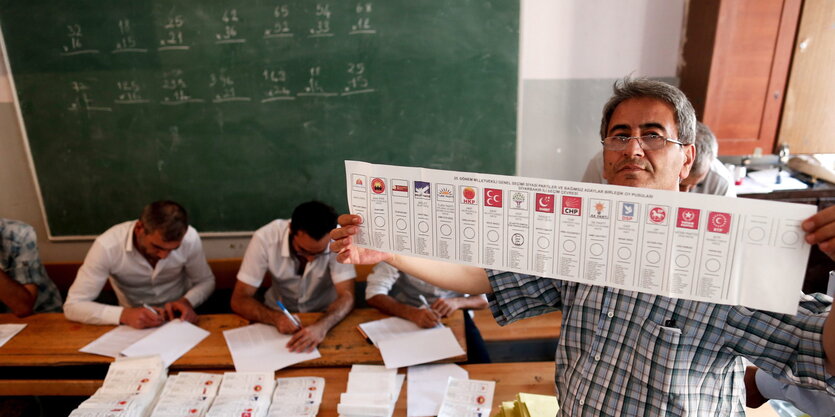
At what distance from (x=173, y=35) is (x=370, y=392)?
107 inches

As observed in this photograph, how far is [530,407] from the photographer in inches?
66.3

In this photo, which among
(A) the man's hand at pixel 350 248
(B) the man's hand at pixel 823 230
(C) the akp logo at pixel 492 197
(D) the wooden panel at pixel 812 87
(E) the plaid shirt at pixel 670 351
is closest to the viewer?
(B) the man's hand at pixel 823 230

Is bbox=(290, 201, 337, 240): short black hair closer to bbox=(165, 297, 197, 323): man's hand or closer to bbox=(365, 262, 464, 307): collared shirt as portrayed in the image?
bbox=(365, 262, 464, 307): collared shirt

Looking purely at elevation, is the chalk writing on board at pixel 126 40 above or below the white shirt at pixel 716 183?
above

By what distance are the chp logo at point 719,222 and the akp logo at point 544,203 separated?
332 mm

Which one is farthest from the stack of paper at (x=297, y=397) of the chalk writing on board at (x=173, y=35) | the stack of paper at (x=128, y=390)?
the chalk writing on board at (x=173, y=35)

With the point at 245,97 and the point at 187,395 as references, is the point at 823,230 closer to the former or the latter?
the point at 187,395

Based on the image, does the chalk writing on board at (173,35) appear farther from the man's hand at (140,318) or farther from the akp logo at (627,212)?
the akp logo at (627,212)

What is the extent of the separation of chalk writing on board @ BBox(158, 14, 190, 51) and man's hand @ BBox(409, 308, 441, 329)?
2.37 meters

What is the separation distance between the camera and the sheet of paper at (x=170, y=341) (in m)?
2.22

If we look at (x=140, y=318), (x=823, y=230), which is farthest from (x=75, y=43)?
(x=823, y=230)

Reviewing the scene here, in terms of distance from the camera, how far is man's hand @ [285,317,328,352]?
2.21m

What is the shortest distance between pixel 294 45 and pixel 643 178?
9.08 feet

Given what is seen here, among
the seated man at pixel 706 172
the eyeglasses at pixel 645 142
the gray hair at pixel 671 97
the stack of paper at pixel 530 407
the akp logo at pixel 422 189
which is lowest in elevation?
the stack of paper at pixel 530 407
